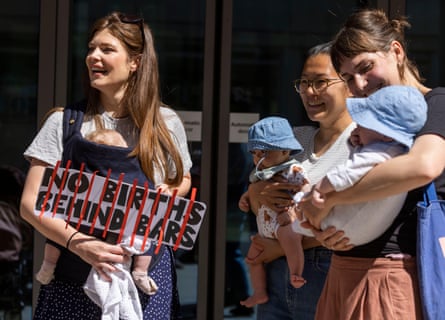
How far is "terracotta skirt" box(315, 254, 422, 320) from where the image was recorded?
221cm

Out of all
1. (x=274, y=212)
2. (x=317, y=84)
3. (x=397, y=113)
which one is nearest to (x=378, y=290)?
(x=397, y=113)

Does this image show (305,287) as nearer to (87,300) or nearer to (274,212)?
(274,212)

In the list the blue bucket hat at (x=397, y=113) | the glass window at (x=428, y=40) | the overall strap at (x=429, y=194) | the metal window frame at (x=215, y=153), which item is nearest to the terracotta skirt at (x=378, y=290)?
the overall strap at (x=429, y=194)

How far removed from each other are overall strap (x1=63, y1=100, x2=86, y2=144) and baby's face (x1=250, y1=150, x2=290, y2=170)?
0.65 metres

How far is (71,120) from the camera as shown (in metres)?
2.83

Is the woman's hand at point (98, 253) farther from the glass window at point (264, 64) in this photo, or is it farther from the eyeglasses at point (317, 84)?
the glass window at point (264, 64)

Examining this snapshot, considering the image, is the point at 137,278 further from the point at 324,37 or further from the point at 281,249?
the point at 324,37

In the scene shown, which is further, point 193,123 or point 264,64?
point 264,64

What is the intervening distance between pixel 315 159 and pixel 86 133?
842 mm

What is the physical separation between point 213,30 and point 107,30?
174 centimetres

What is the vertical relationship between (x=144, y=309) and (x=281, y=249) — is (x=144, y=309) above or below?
below

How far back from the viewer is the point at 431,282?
2172 mm

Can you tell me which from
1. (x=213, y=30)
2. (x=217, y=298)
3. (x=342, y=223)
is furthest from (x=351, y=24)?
(x=217, y=298)

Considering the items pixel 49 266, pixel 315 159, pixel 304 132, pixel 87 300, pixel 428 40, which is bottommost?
pixel 87 300
